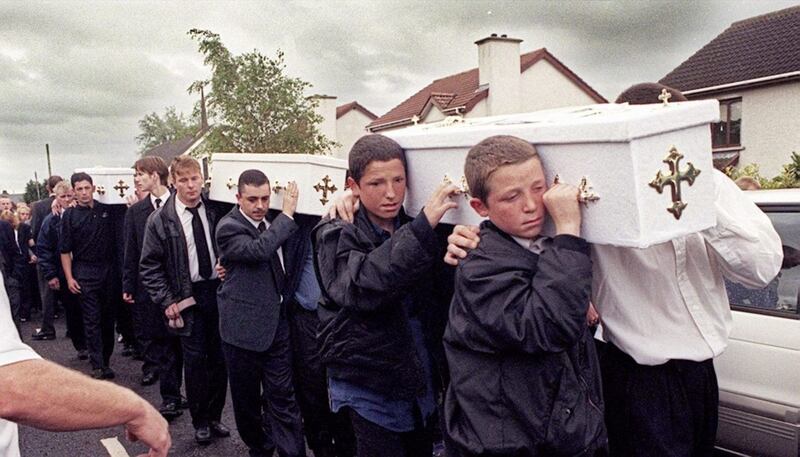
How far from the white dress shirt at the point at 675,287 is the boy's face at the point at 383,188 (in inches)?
29.6

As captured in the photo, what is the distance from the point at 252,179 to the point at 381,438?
6.71 ft

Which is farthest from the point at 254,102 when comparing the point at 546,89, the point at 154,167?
the point at 154,167

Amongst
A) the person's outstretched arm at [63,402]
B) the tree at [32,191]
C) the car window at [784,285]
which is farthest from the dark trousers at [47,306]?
the tree at [32,191]

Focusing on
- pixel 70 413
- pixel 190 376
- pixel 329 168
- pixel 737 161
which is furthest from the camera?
pixel 737 161

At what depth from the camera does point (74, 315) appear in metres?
7.54

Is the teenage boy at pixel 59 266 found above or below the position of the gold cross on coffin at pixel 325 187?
below

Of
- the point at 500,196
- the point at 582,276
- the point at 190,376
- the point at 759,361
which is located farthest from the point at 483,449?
the point at 190,376

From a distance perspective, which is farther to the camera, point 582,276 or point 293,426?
point 293,426

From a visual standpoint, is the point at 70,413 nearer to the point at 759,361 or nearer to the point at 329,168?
the point at 329,168

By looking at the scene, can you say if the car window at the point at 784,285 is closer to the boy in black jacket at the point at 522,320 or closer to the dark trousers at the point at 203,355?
the boy in black jacket at the point at 522,320

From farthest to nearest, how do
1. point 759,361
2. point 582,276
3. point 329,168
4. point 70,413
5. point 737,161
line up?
point 737,161 → point 329,168 → point 759,361 → point 582,276 → point 70,413

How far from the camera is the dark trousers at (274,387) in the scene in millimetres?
4094

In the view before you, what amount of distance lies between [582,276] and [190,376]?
3.72 metres

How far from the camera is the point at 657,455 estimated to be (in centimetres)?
224
